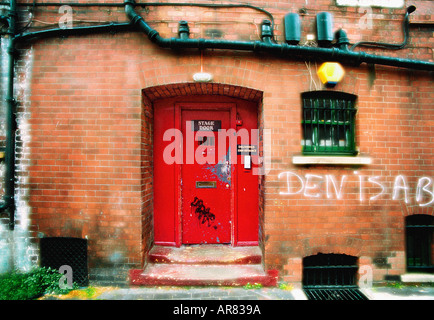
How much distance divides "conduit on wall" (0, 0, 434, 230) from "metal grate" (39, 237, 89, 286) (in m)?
0.67

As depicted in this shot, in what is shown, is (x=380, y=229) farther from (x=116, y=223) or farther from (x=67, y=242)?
(x=67, y=242)

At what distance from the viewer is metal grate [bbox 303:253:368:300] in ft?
13.3

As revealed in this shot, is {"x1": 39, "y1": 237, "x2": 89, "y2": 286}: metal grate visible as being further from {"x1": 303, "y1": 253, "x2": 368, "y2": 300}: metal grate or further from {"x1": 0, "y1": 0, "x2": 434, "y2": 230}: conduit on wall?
{"x1": 303, "y1": 253, "x2": 368, "y2": 300}: metal grate

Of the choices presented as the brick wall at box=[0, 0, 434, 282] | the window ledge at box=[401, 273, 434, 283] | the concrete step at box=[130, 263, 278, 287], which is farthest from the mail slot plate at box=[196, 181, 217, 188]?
the window ledge at box=[401, 273, 434, 283]

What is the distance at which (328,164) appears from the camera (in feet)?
13.3

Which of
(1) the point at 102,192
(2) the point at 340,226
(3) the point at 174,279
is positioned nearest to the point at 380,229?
(2) the point at 340,226

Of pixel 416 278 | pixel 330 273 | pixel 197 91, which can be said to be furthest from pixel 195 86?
pixel 416 278

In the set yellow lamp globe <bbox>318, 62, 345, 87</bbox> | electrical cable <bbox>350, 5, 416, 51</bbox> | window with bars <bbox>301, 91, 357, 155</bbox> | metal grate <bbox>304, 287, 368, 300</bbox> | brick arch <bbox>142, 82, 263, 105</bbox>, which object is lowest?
metal grate <bbox>304, 287, 368, 300</bbox>

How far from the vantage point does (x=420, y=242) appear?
423cm

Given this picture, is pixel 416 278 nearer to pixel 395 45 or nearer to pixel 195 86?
pixel 395 45

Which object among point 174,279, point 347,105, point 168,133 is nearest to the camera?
point 174,279

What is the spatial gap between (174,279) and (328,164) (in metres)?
3.11

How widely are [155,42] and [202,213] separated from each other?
10.00 ft

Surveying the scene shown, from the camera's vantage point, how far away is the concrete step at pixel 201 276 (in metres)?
3.86
